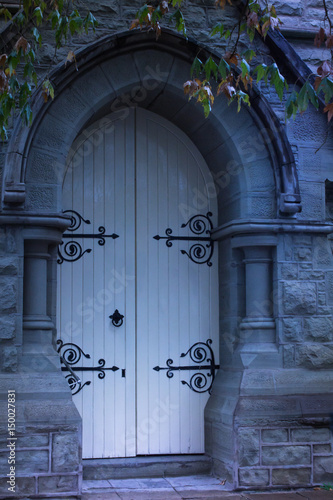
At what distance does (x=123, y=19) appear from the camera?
5.90m

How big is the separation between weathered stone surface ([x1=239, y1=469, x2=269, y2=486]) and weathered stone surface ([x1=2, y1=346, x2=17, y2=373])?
1.96 m

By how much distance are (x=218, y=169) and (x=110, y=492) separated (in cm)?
290

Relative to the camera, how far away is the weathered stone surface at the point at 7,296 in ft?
17.9

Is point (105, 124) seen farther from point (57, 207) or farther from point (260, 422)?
point (260, 422)

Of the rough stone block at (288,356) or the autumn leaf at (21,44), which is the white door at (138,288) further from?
the autumn leaf at (21,44)

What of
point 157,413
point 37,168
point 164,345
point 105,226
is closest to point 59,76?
point 37,168

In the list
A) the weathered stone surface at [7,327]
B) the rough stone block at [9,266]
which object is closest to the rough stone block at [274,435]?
the weathered stone surface at [7,327]

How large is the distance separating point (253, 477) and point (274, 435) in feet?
1.21

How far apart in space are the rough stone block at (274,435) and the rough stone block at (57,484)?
1.53 m

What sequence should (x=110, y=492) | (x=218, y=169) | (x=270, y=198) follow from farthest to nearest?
(x=218, y=169), (x=270, y=198), (x=110, y=492)

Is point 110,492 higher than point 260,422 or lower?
lower

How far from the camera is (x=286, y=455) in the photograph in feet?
18.9

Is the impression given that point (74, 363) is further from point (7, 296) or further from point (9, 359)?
point (7, 296)

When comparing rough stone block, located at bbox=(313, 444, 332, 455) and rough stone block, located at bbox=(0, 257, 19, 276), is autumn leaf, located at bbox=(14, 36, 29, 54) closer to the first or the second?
rough stone block, located at bbox=(0, 257, 19, 276)
